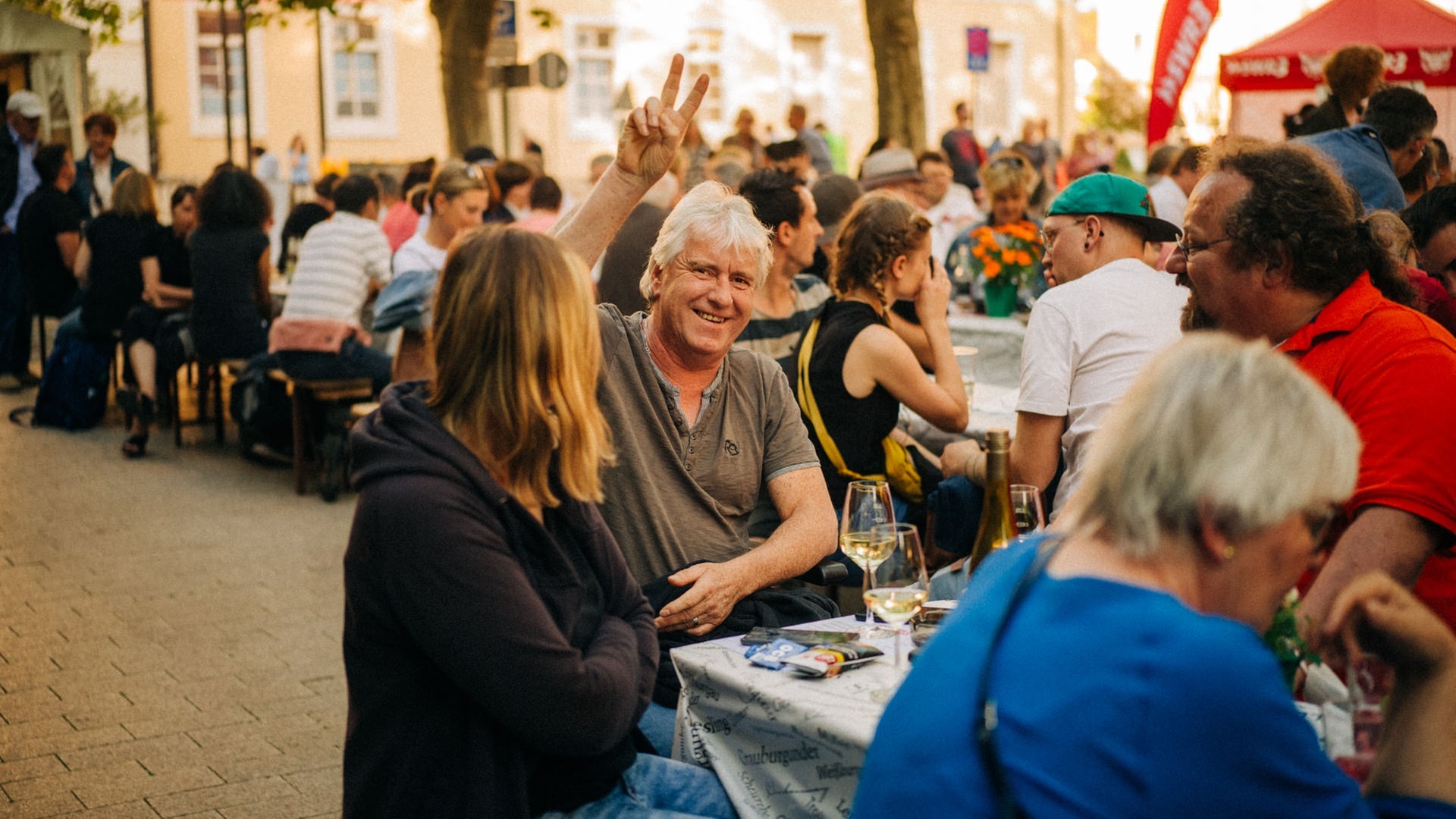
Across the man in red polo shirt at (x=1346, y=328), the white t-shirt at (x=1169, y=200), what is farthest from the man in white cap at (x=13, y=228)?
the man in red polo shirt at (x=1346, y=328)

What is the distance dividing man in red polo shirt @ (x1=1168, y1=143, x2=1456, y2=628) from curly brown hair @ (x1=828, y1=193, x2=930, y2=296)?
71.4 inches

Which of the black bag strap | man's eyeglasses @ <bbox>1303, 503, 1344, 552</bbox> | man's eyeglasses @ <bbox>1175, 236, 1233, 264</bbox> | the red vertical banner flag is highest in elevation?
the red vertical banner flag

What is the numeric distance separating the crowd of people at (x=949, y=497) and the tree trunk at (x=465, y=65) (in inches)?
355

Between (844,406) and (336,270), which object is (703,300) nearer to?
(844,406)

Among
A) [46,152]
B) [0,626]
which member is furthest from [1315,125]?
[46,152]

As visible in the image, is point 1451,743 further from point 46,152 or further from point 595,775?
point 46,152

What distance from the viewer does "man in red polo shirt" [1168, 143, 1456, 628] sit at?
2.32 meters

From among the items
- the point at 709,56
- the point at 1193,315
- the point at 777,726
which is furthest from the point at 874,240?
the point at 709,56

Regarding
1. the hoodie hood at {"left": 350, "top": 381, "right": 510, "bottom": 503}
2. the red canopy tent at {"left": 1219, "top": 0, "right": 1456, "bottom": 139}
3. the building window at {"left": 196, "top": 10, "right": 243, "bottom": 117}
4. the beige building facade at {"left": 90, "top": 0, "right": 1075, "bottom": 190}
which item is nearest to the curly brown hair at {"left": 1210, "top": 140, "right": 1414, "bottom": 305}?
the hoodie hood at {"left": 350, "top": 381, "right": 510, "bottom": 503}

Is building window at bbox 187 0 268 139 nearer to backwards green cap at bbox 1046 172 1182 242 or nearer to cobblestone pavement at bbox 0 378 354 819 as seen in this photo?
cobblestone pavement at bbox 0 378 354 819

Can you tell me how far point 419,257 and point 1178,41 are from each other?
16.1 feet

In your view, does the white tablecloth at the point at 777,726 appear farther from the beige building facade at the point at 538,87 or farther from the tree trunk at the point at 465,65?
the beige building facade at the point at 538,87

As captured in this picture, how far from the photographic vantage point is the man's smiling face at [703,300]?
126 inches

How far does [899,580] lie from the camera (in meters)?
2.39
